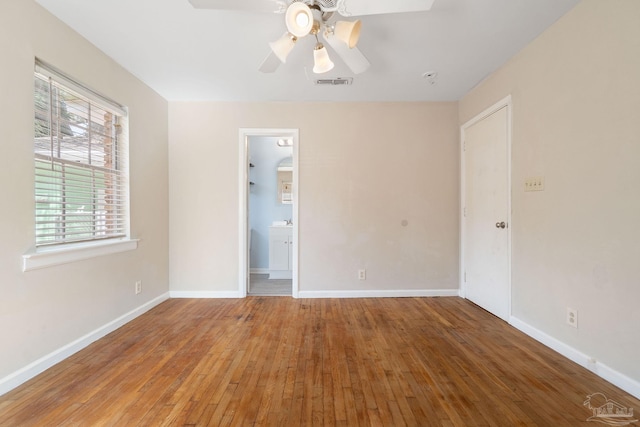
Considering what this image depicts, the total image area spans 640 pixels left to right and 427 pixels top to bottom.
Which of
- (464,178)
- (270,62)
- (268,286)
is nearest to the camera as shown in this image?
(270,62)

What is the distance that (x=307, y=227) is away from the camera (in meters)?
3.31

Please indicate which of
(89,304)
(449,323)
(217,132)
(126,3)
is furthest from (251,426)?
(217,132)

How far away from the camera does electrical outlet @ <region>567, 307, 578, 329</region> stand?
1.86m

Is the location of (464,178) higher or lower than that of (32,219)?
higher

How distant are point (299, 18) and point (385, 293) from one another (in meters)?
2.96

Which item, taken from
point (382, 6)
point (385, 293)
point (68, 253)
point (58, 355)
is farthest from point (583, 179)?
point (58, 355)

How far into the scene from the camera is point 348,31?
156 centimetres

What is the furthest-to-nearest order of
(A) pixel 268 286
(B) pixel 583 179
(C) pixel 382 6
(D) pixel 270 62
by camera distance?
(A) pixel 268 286 → (D) pixel 270 62 → (B) pixel 583 179 → (C) pixel 382 6

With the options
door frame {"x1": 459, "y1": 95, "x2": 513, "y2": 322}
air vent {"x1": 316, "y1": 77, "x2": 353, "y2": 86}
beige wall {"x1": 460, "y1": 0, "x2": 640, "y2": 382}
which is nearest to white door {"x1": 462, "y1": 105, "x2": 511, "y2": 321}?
door frame {"x1": 459, "y1": 95, "x2": 513, "y2": 322}

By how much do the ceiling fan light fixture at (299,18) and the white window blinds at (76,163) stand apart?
1.76 m

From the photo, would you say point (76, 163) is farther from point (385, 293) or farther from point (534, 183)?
point (534, 183)

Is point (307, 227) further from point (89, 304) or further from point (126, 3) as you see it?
point (126, 3)

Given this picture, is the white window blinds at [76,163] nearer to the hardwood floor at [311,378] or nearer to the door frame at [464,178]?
the hardwood floor at [311,378]

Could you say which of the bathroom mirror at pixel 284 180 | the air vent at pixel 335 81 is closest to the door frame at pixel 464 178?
the air vent at pixel 335 81
